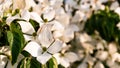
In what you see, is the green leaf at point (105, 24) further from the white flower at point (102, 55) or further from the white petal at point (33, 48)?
the white petal at point (33, 48)

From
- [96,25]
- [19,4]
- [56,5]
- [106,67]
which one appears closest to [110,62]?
[106,67]

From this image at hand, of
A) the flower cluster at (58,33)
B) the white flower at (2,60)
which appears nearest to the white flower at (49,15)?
the flower cluster at (58,33)

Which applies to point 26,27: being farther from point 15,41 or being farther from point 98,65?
point 98,65

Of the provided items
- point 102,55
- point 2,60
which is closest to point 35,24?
A: point 2,60

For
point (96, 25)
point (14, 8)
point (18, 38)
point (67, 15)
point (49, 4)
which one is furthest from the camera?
point (96, 25)

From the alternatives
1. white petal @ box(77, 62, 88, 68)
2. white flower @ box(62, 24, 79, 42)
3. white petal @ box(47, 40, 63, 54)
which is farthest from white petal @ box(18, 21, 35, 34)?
white petal @ box(77, 62, 88, 68)

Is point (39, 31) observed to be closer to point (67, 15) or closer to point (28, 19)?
point (28, 19)
